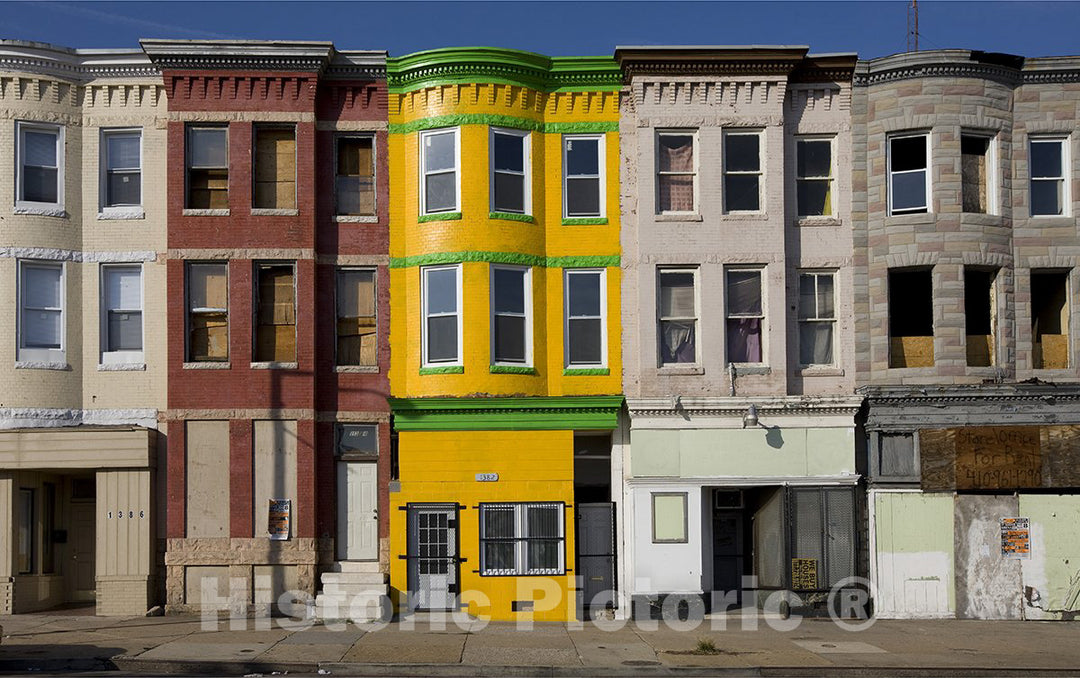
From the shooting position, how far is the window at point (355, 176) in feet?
88.8

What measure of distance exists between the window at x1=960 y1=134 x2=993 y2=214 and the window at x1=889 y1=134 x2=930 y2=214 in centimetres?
79

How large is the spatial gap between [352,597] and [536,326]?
6.52m

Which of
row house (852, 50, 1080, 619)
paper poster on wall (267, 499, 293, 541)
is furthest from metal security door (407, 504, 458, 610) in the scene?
row house (852, 50, 1080, 619)

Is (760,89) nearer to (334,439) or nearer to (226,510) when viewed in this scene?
(334,439)

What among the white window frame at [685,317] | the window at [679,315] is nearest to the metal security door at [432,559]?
the white window frame at [685,317]

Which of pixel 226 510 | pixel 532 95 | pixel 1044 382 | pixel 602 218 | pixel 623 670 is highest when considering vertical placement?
pixel 532 95

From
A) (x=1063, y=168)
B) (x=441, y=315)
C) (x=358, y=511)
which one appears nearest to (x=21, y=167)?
(x=441, y=315)

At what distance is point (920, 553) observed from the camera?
83.5 ft

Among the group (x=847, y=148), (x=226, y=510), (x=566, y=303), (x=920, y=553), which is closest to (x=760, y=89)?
(x=847, y=148)

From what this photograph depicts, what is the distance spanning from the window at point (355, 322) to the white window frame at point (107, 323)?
13.1ft

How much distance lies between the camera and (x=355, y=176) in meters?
27.1

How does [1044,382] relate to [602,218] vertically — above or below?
below

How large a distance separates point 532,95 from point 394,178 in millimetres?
3365

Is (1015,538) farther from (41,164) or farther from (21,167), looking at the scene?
(21,167)
